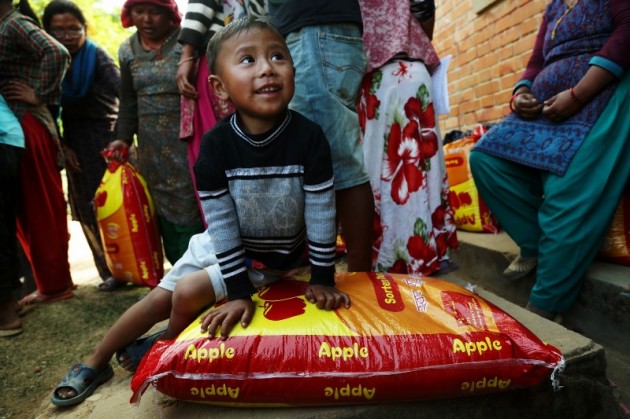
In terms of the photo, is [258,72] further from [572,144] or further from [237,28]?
[572,144]

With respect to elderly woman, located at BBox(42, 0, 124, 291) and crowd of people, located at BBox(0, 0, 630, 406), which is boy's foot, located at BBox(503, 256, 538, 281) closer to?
crowd of people, located at BBox(0, 0, 630, 406)

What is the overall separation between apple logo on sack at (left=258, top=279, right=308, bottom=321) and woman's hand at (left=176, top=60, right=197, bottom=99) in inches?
46.8

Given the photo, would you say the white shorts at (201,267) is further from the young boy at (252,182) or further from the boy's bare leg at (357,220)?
the boy's bare leg at (357,220)

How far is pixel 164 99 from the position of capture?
8.99 ft

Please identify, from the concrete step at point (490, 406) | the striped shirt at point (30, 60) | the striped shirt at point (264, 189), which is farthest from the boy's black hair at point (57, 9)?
the concrete step at point (490, 406)

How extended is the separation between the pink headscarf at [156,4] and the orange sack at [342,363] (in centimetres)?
220

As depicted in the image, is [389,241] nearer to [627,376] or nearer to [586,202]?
[586,202]

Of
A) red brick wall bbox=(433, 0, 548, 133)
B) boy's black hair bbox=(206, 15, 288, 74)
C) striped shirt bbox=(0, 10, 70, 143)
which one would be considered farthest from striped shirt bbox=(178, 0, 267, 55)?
red brick wall bbox=(433, 0, 548, 133)

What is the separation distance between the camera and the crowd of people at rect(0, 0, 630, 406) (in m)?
1.44

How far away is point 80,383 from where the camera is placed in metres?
1.54

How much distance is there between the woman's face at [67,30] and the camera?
3219mm

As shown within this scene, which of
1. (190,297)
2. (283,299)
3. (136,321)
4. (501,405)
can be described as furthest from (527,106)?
(136,321)

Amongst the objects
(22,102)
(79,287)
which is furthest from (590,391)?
(79,287)

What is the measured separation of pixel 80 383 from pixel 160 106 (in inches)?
68.4
